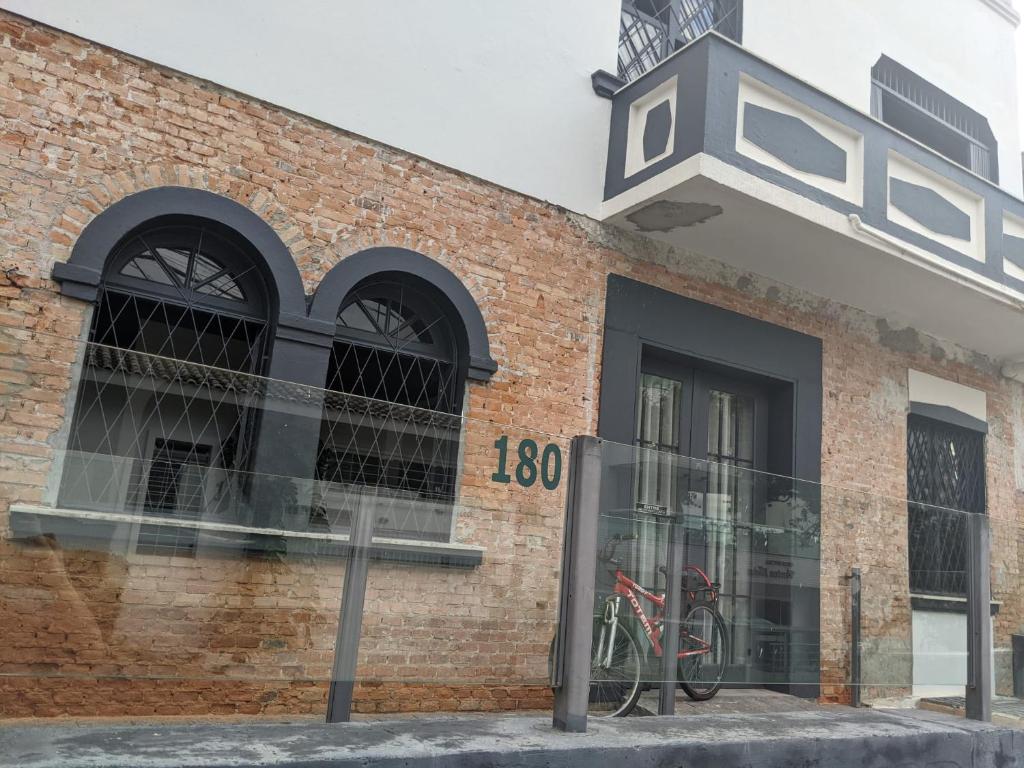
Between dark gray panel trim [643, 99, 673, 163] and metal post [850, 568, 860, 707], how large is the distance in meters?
3.41

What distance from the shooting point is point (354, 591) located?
4109 millimetres

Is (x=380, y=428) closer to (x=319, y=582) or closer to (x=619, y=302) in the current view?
(x=319, y=582)

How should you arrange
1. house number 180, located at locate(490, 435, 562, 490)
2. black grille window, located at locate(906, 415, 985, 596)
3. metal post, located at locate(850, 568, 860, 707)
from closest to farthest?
house number 180, located at locate(490, 435, 562, 490) → metal post, located at locate(850, 568, 860, 707) → black grille window, located at locate(906, 415, 985, 596)

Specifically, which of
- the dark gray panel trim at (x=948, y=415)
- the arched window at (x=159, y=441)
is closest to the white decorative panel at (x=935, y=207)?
the dark gray panel trim at (x=948, y=415)

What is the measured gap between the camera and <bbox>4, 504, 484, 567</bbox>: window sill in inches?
134

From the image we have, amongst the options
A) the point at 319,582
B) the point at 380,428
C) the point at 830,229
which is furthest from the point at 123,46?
the point at 830,229

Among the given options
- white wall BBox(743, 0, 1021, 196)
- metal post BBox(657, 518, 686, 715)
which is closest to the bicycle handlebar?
metal post BBox(657, 518, 686, 715)

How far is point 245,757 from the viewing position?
138 inches

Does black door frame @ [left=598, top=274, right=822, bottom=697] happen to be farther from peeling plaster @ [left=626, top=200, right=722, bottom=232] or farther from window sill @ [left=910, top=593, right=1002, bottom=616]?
window sill @ [left=910, top=593, right=1002, bottom=616]

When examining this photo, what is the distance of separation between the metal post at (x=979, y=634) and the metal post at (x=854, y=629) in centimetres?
101

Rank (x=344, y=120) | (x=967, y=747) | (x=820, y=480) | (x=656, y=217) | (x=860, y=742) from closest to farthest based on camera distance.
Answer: (x=860, y=742) < (x=967, y=747) < (x=344, y=120) < (x=656, y=217) < (x=820, y=480)

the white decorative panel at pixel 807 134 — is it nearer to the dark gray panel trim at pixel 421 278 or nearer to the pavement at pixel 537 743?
the dark gray panel trim at pixel 421 278

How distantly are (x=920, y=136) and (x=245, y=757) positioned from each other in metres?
10.1

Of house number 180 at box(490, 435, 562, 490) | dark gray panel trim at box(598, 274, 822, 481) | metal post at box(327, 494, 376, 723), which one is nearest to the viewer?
metal post at box(327, 494, 376, 723)
